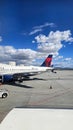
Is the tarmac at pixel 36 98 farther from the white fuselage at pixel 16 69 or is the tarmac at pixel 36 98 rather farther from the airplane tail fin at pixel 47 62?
the airplane tail fin at pixel 47 62

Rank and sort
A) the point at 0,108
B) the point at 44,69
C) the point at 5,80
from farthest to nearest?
the point at 44,69 < the point at 5,80 < the point at 0,108

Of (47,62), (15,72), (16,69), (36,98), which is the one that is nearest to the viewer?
(36,98)

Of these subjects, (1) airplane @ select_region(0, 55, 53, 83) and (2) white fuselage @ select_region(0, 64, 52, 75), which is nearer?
(1) airplane @ select_region(0, 55, 53, 83)

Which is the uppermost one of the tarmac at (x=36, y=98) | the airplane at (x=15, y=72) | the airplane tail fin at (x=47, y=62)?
the airplane tail fin at (x=47, y=62)

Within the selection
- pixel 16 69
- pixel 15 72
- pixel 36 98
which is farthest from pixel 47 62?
pixel 36 98

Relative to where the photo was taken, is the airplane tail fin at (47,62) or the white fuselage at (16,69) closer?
the white fuselage at (16,69)

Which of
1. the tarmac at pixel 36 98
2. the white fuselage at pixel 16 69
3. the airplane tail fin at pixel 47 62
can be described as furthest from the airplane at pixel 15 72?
the tarmac at pixel 36 98

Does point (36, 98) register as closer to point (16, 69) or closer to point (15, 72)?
point (15, 72)

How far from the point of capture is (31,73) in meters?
58.5

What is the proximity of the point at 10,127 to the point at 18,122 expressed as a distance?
0.41m

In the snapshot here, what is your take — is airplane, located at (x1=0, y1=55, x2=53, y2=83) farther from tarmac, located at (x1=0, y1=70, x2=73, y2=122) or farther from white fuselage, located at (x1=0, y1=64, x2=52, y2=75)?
tarmac, located at (x1=0, y1=70, x2=73, y2=122)

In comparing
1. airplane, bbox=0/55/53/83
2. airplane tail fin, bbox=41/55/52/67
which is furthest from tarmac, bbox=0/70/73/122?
airplane tail fin, bbox=41/55/52/67

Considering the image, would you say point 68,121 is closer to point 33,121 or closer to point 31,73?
→ point 33,121

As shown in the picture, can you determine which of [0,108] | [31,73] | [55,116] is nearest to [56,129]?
[55,116]
